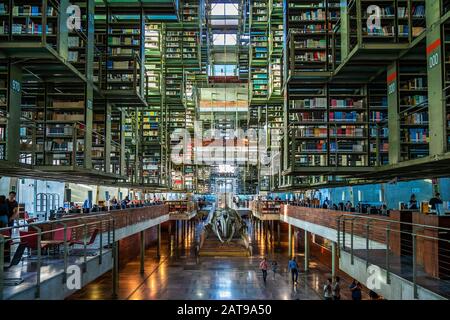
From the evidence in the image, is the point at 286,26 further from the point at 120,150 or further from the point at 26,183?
the point at 26,183

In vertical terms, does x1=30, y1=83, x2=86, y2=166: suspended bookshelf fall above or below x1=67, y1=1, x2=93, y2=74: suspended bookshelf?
below

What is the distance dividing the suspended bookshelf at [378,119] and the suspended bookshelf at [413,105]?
59 cm

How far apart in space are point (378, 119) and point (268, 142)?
11464 mm

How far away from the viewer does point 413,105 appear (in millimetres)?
8859

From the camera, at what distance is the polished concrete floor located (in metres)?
12.9

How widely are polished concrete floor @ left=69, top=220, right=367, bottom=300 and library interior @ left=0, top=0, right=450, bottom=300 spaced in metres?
0.09

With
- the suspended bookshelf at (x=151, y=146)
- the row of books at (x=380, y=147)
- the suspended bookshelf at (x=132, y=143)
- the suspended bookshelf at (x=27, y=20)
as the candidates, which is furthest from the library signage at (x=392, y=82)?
the suspended bookshelf at (x=151, y=146)

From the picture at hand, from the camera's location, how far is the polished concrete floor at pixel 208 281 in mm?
12914

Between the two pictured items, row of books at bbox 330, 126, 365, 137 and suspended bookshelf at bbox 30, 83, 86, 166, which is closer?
suspended bookshelf at bbox 30, 83, 86, 166

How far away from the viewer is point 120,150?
1276 centimetres

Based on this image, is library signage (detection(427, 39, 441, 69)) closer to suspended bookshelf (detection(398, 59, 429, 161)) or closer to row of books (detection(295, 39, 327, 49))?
suspended bookshelf (detection(398, 59, 429, 161))

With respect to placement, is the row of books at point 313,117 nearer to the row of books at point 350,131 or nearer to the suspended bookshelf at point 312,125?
the suspended bookshelf at point 312,125

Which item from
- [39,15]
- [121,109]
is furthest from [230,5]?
[39,15]

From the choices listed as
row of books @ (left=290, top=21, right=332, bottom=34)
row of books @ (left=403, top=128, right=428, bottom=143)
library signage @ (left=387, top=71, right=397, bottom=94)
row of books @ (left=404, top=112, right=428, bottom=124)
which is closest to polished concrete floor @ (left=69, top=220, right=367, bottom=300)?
row of books @ (left=403, top=128, right=428, bottom=143)
